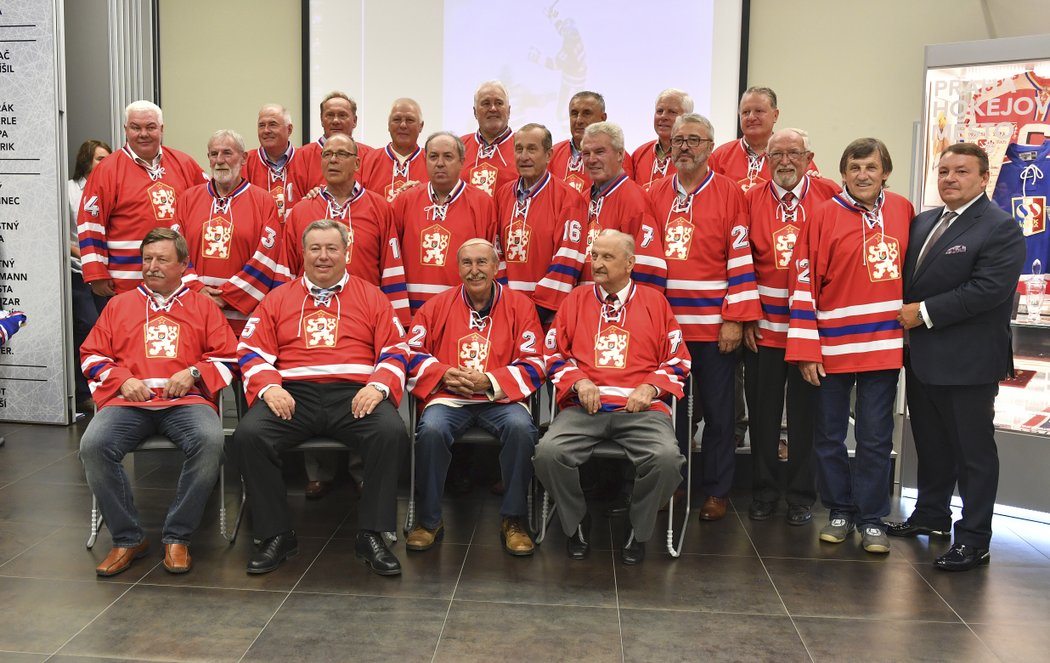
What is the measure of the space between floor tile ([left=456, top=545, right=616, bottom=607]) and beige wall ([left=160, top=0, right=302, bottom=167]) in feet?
15.4

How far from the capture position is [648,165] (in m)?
4.74

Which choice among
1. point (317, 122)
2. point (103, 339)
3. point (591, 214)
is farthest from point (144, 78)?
point (591, 214)

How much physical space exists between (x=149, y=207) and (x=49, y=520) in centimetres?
153

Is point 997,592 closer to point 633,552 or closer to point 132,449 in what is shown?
point 633,552

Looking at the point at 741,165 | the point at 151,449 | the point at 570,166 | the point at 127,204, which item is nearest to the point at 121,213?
the point at 127,204

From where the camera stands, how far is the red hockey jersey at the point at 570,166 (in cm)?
460

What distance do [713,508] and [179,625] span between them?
2.24m

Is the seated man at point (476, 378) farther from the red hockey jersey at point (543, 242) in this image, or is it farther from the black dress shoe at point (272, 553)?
the black dress shoe at point (272, 553)

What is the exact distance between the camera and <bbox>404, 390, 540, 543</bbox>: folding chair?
11.8ft

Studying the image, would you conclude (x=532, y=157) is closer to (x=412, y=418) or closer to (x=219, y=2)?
(x=412, y=418)

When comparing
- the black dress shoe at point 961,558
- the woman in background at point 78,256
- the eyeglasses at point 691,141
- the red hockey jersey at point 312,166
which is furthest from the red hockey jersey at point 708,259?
the woman in background at point 78,256

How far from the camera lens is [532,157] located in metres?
4.03

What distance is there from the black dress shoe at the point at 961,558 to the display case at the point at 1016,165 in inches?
32.5

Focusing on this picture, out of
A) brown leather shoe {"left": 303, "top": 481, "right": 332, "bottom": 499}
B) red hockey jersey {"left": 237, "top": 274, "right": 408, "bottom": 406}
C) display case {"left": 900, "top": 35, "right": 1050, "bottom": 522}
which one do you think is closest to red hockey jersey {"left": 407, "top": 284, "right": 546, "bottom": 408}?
red hockey jersey {"left": 237, "top": 274, "right": 408, "bottom": 406}
